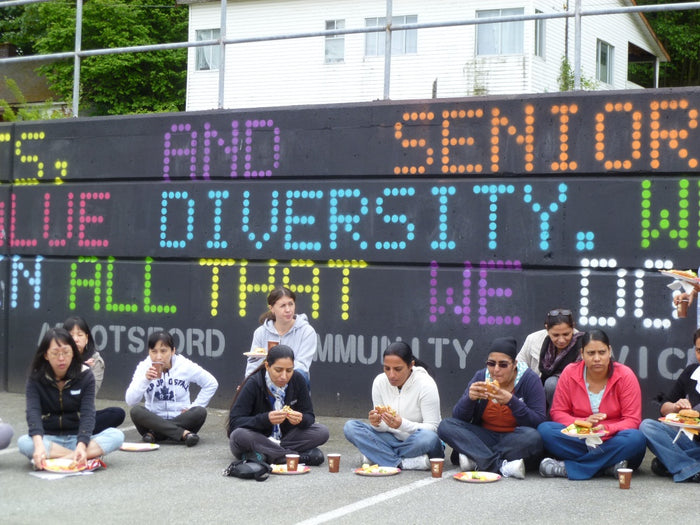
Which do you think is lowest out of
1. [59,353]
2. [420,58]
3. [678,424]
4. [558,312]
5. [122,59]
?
[678,424]

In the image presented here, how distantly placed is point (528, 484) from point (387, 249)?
3.06 m

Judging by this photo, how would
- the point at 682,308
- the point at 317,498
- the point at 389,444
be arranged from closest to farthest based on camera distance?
the point at 317,498 < the point at 389,444 < the point at 682,308

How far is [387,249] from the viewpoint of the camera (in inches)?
354

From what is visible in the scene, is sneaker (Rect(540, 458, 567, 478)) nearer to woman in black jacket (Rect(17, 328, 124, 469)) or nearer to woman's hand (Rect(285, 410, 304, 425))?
woman's hand (Rect(285, 410, 304, 425))

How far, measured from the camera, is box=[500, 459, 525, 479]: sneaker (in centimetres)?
665

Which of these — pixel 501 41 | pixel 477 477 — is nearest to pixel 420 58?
pixel 501 41

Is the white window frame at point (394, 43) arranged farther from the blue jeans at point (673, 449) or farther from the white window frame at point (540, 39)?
the blue jeans at point (673, 449)

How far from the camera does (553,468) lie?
6742mm

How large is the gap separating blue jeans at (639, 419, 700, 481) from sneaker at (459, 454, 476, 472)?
1.16m

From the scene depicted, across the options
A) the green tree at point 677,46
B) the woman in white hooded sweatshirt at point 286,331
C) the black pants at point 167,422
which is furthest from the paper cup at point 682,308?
the green tree at point 677,46

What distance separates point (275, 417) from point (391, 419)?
0.81m

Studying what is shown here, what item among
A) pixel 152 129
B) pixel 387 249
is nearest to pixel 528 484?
pixel 387 249

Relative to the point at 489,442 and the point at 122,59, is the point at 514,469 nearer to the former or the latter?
the point at 489,442

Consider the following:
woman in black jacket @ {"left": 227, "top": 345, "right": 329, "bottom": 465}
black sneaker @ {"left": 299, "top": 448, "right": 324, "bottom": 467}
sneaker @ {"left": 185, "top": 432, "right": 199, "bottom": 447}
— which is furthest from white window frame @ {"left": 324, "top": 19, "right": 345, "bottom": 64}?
black sneaker @ {"left": 299, "top": 448, "right": 324, "bottom": 467}
